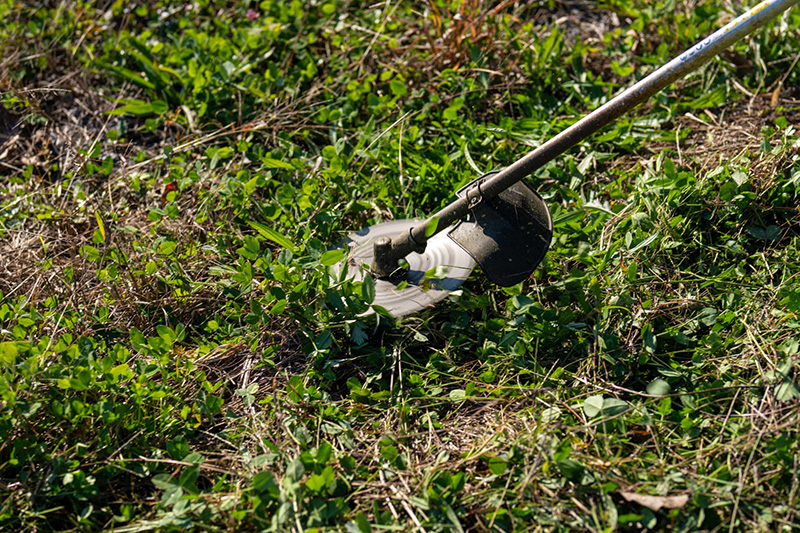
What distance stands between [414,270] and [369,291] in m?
0.33

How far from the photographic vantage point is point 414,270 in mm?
2455

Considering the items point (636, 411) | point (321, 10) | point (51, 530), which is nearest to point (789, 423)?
point (636, 411)

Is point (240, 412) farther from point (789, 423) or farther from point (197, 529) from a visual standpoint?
point (789, 423)

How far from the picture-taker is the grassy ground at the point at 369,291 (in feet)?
6.04

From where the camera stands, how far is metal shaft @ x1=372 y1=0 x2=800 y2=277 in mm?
1944

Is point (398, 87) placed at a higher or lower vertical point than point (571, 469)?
higher

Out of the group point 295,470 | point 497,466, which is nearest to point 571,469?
point 497,466

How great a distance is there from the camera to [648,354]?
A: 2.13 m

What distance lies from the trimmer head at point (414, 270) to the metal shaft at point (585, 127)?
2.9 inches

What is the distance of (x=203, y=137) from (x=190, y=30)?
74cm

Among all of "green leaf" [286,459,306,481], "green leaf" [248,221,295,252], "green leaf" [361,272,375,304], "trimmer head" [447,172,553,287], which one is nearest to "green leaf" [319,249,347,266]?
"green leaf" [361,272,375,304]

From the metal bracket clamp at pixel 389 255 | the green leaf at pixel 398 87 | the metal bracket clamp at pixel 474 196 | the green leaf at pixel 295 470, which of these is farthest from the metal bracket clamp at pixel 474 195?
the green leaf at pixel 398 87

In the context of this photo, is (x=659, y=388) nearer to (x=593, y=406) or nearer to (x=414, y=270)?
(x=593, y=406)

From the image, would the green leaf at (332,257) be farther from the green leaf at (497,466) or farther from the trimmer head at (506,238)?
the green leaf at (497,466)
